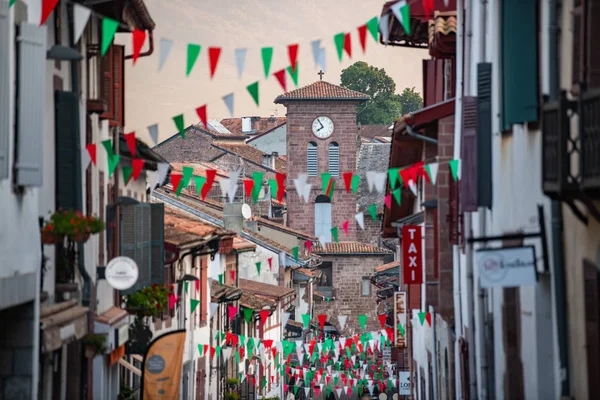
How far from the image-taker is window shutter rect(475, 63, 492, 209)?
15.4 m

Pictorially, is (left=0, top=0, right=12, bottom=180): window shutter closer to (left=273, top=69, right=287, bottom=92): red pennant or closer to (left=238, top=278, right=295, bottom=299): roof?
(left=273, top=69, right=287, bottom=92): red pennant

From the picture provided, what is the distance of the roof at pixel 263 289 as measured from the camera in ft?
155

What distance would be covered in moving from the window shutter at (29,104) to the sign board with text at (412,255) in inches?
487

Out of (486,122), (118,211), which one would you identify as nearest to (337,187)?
(118,211)

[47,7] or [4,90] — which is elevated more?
[47,7]

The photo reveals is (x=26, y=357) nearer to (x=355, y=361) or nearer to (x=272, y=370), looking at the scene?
(x=272, y=370)

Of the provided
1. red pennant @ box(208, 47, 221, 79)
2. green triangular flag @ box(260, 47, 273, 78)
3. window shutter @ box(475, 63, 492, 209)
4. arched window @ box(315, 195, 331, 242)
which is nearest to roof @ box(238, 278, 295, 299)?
arched window @ box(315, 195, 331, 242)

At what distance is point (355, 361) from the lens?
6519 centimetres

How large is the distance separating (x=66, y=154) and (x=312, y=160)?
58.4 metres

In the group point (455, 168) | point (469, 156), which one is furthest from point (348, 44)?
point (455, 168)

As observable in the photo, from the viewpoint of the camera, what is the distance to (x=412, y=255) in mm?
24922

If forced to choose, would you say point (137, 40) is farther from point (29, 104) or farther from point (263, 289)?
point (263, 289)

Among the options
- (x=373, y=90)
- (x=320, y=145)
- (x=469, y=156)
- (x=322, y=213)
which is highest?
(x=373, y=90)

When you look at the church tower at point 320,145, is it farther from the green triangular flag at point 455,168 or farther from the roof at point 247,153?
the green triangular flag at point 455,168
